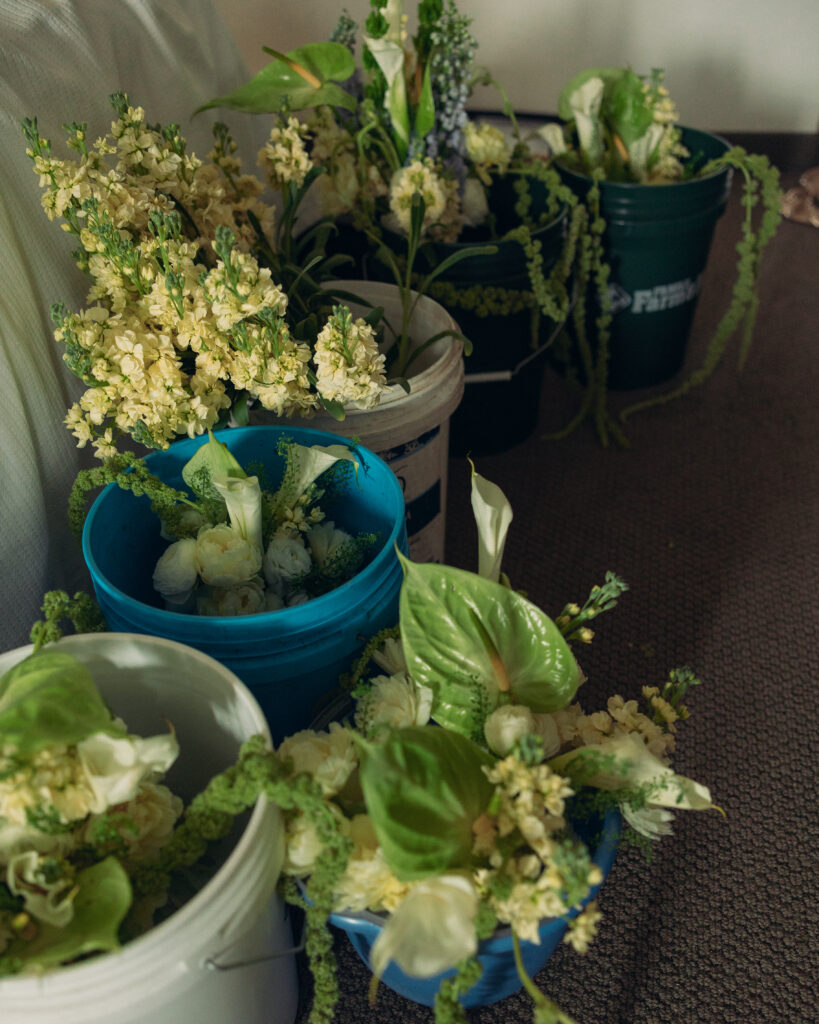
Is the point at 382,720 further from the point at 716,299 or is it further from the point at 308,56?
the point at 716,299

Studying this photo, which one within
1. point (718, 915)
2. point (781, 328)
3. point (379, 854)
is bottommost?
point (718, 915)

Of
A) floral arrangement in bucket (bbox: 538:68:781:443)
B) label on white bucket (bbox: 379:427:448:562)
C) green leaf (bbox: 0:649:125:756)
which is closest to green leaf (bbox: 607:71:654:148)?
floral arrangement in bucket (bbox: 538:68:781:443)

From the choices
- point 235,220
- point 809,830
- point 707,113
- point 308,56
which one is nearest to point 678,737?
point 809,830

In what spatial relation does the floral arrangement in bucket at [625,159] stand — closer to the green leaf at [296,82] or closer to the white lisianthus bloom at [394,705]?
the green leaf at [296,82]

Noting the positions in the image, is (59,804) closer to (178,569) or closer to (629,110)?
(178,569)

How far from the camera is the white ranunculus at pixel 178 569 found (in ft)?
2.44

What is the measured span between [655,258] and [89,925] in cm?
135

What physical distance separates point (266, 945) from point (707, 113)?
8.47 ft

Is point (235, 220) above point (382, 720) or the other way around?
above

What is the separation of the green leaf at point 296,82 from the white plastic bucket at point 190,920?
0.80 m

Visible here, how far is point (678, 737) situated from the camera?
3.45ft

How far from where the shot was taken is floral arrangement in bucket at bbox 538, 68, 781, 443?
1.39m

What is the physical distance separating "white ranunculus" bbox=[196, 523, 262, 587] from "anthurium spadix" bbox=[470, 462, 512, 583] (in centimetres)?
21

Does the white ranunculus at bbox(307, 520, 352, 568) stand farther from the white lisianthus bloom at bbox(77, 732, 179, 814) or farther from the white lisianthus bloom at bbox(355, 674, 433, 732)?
the white lisianthus bloom at bbox(77, 732, 179, 814)
